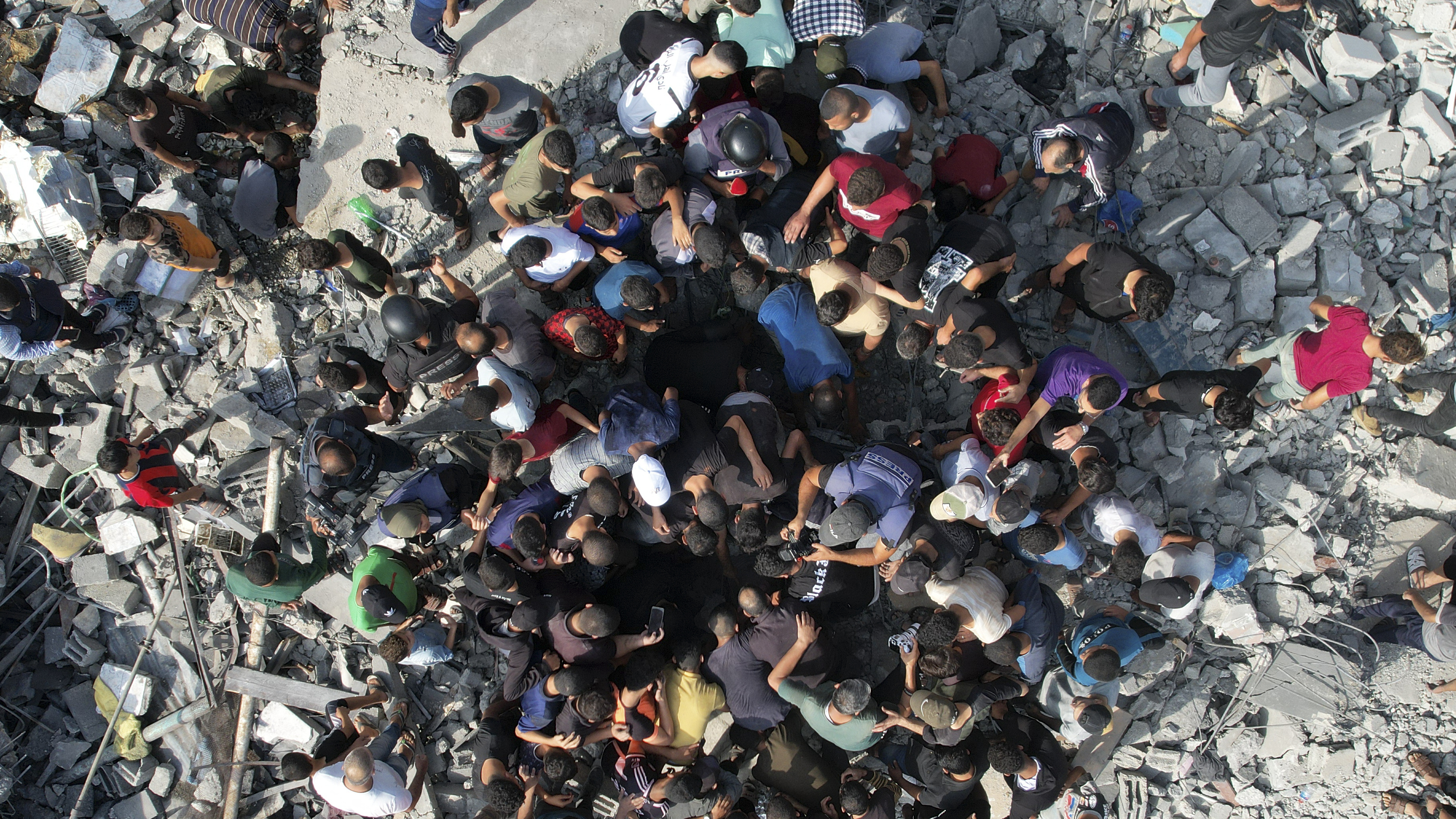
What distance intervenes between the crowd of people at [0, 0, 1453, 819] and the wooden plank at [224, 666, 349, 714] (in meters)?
0.45

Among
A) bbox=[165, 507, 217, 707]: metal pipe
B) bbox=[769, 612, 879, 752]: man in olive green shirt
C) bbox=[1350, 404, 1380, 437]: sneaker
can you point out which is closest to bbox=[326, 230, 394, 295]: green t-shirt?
bbox=[165, 507, 217, 707]: metal pipe

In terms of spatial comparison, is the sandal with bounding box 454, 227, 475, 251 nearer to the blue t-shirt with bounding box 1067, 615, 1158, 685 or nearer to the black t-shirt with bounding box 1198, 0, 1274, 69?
the blue t-shirt with bounding box 1067, 615, 1158, 685

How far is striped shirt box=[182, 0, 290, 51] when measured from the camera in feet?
20.4

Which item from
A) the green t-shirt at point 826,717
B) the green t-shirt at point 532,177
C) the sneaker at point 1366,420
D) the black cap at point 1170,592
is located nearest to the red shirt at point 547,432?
the green t-shirt at point 532,177

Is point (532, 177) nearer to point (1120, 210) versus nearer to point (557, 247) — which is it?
point (557, 247)

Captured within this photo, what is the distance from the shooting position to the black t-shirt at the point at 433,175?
5.49m

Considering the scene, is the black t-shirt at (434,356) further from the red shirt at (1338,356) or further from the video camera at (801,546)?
the red shirt at (1338,356)

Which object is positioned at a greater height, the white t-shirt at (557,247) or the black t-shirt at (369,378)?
the white t-shirt at (557,247)

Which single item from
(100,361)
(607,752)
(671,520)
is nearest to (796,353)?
(671,520)

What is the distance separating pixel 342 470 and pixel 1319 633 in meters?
7.21

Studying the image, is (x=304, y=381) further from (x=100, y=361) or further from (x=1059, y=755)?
(x=1059, y=755)

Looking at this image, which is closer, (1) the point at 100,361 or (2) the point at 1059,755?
(2) the point at 1059,755

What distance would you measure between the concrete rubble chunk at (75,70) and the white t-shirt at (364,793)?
6.28 m

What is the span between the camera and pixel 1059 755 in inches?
206
